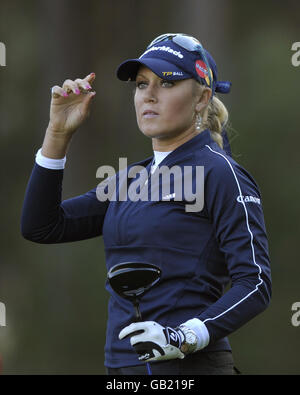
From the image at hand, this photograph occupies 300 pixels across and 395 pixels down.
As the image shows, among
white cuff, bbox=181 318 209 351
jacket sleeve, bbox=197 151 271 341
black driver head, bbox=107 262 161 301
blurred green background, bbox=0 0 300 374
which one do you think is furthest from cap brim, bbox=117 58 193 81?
blurred green background, bbox=0 0 300 374

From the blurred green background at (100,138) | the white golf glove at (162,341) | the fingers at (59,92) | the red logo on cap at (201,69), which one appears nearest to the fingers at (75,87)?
the fingers at (59,92)

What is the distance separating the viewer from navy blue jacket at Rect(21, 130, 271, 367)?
170 cm

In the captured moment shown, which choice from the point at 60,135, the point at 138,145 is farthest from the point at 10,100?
the point at 60,135

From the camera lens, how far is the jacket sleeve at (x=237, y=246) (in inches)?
66.2

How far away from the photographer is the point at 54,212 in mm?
2041

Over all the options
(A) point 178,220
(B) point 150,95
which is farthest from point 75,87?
(A) point 178,220

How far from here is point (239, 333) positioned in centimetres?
477

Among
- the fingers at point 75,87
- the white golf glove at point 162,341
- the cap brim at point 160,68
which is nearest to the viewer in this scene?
the white golf glove at point 162,341

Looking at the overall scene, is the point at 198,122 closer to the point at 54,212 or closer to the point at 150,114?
the point at 150,114

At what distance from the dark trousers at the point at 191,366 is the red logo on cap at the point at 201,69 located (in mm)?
679

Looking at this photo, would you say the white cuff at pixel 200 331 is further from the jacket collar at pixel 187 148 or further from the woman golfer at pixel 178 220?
the jacket collar at pixel 187 148

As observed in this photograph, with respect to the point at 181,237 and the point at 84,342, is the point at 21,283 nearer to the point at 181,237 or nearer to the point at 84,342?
the point at 84,342

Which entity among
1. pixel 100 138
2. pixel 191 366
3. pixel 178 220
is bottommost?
pixel 191 366

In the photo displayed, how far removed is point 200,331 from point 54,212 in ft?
1.90
